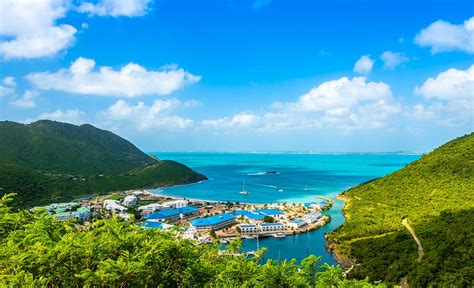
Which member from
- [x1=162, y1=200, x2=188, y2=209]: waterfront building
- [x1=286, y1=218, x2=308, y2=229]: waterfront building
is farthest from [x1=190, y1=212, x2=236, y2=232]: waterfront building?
[x1=162, y1=200, x2=188, y2=209]: waterfront building

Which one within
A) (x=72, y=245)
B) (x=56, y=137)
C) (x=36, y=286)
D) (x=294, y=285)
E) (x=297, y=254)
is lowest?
(x=297, y=254)

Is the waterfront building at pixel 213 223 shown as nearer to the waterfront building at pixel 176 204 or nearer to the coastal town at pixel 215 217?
the coastal town at pixel 215 217

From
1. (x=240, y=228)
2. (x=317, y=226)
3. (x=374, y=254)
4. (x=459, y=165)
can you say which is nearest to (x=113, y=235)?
(x=374, y=254)

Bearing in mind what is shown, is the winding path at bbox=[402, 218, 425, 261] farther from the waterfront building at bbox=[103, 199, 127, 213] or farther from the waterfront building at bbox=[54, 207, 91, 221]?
the waterfront building at bbox=[54, 207, 91, 221]

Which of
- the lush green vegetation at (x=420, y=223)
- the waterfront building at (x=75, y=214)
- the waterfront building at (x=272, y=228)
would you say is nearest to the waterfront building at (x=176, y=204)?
the waterfront building at (x=75, y=214)

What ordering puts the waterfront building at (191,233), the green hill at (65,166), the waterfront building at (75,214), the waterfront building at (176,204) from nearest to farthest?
the waterfront building at (191,233)
the waterfront building at (75,214)
the waterfront building at (176,204)
the green hill at (65,166)

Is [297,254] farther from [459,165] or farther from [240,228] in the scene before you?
[459,165]

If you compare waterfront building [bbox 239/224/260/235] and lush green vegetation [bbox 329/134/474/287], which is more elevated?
lush green vegetation [bbox 329/134/474/287]
